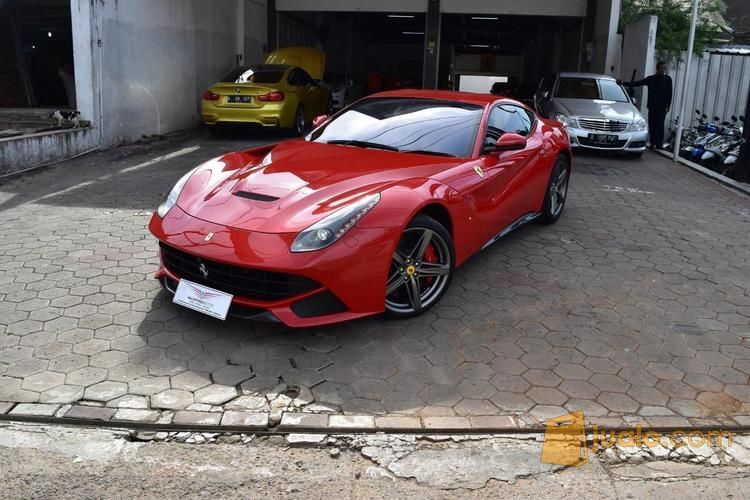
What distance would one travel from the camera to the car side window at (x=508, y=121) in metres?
5.34

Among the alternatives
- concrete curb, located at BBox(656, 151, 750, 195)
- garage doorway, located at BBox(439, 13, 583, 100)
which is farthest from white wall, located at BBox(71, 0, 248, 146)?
garage doorway, located at BBox(439, 13, 583, 100)

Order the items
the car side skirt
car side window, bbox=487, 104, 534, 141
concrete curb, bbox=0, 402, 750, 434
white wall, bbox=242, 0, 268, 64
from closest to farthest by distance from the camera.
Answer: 1. concrete curb, bbox=0, 402, 750, 434
2. the car side skirt
3. car side window, bbox=487, 104, 534, 141
4. white wall, bbox=242, 0, 268, 64

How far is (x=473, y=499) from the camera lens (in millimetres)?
2682

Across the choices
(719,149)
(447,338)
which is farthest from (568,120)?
(447,338)

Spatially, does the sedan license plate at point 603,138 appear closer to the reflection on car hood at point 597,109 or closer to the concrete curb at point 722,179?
the reflection on car hood at point 597,109

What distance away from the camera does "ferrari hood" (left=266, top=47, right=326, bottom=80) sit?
15.1 metres

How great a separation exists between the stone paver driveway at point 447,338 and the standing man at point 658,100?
769 cm

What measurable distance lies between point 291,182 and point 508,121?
2409 mm

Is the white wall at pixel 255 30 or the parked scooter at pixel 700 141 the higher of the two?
the white wall at pixel 255 30

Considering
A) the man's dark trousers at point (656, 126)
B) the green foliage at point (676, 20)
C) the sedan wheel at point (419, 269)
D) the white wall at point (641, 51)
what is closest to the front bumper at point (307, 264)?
the sedan wheel at point (419, 269)

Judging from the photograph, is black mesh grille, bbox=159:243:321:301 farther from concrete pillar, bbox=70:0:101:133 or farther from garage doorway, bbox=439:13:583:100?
garage doorway, bbox=439:13:583:100

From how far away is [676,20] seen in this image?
1697 centimetres

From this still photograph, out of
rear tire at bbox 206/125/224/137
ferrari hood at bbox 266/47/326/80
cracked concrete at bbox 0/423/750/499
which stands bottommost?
cracked concrete at bbox 0/423/750/499

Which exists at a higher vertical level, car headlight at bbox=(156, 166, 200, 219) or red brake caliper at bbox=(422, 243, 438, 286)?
car headlight at bbox=(156, 166, 200, 219)
